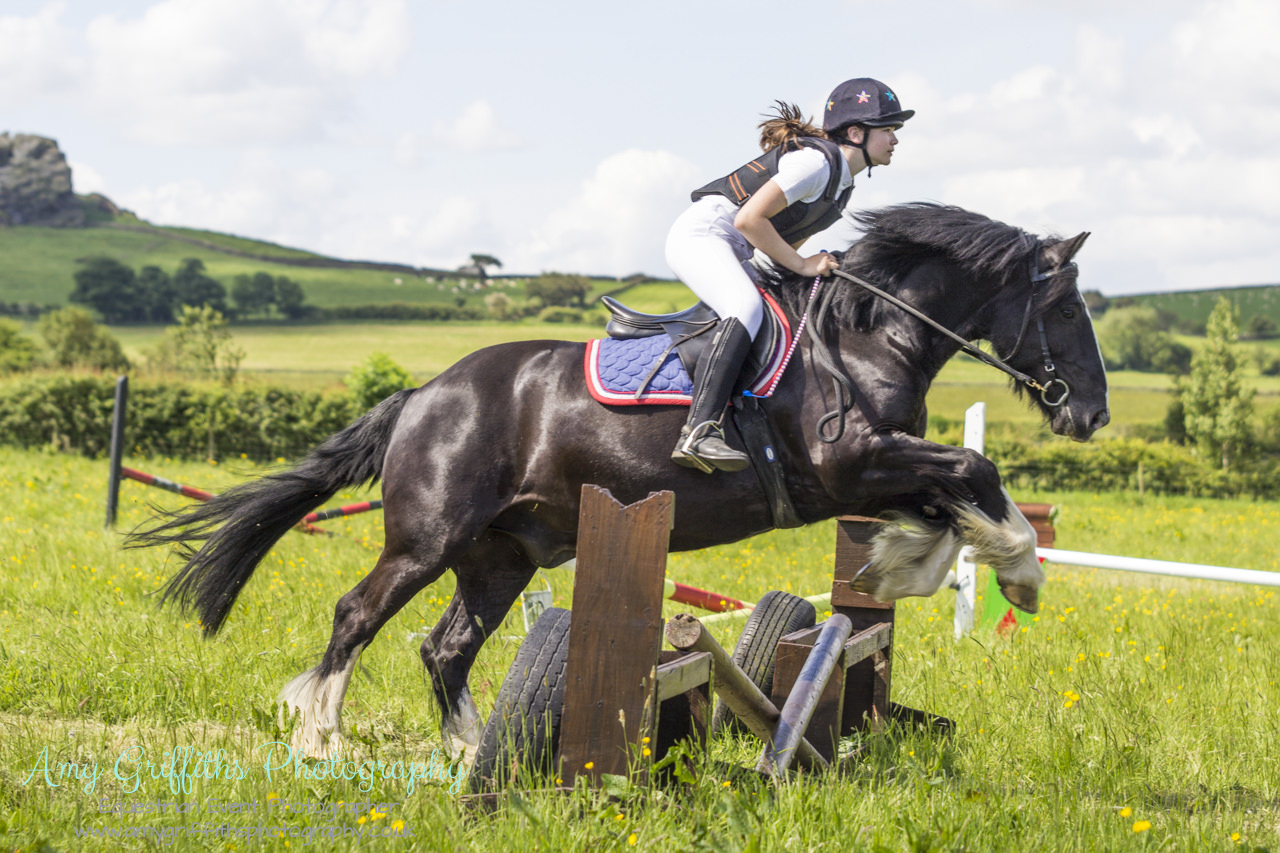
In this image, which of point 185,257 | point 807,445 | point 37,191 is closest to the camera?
point 807,445

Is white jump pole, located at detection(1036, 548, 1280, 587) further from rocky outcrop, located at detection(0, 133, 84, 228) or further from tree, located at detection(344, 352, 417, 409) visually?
rocky outcrop, located at detection(0, 133, 84, 228)

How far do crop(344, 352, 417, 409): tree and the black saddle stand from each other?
1698 cm

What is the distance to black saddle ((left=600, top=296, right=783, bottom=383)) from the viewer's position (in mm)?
3793

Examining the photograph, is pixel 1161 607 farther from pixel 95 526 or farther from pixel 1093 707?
pixel 95 526

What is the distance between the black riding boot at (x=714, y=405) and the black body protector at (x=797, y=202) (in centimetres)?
62

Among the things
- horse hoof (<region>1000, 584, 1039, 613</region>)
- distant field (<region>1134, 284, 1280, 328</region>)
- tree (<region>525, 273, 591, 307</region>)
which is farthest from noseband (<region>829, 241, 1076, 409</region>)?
distant field (<region>1134, 284, 1280, 328</region>)

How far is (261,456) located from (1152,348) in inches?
2104

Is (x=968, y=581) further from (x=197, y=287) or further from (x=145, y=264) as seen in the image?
(x=145, y=264)

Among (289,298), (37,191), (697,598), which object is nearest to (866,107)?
(697,598)

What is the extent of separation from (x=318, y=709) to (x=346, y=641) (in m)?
0.28

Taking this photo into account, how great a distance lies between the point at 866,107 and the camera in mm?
4016

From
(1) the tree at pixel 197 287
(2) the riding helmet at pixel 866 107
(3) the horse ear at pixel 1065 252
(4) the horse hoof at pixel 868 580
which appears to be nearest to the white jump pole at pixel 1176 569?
(4) the horse hoof at pixel 868 580

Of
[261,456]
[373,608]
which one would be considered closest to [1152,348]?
[261,456]

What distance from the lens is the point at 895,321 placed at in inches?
154
